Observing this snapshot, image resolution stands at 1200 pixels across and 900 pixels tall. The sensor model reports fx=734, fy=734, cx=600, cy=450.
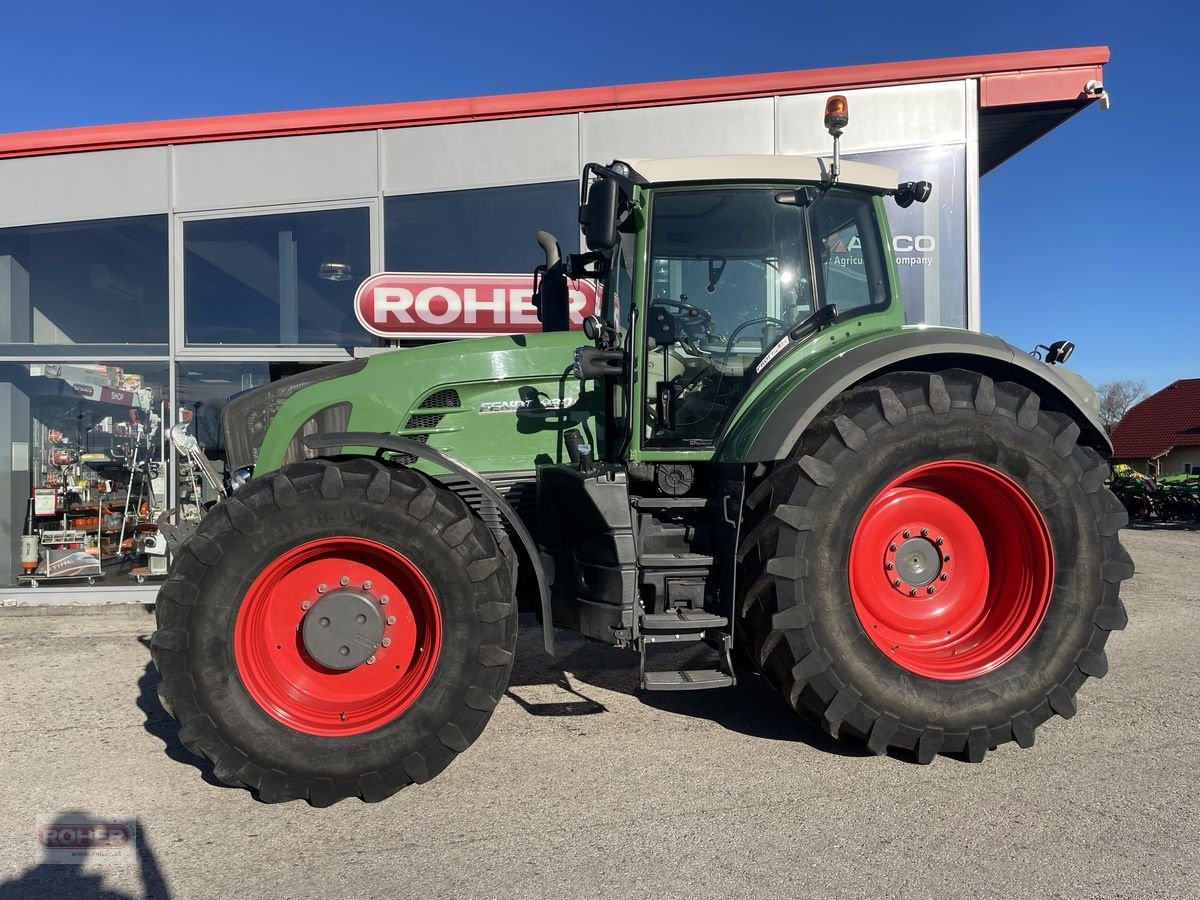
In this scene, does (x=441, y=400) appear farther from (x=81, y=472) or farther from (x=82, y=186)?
(x=82, y=186)

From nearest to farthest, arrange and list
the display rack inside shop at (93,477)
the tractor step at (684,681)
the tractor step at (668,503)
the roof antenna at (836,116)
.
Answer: the tractor step at (684,681), the roof antenna at (836,116), the tractor step at (668,503), the display rack inside shop at (93,477)

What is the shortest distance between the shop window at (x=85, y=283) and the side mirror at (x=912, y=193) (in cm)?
670

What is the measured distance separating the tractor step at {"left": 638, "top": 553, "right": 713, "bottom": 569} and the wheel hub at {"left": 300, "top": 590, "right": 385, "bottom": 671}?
106cm

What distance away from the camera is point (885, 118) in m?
6.86

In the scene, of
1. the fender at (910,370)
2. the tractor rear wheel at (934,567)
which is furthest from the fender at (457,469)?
the fender at (910,370)

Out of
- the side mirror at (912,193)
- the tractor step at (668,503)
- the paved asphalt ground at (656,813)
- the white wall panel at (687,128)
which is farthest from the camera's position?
the white wall panel at (687,128)

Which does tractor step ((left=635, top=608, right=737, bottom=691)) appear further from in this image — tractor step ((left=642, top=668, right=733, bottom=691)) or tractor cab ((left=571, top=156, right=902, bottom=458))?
tractor cab ((left=571, top=156, right=902, bottom=458))

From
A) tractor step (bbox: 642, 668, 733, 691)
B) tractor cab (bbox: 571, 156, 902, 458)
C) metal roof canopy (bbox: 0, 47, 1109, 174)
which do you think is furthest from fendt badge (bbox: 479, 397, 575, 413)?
metal roof canopy (bbox: 0, 47, 1109, 174)

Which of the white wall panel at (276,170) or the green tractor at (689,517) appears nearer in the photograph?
the green tractor at (689,517)

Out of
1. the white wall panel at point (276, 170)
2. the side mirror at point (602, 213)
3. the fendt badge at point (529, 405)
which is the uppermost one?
the white wall panel at point (276, 170)

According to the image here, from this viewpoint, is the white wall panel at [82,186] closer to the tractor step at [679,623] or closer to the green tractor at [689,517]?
the green tractor at [689,517]

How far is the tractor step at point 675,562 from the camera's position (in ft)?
9.61

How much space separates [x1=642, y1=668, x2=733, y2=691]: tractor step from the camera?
2.71 meters

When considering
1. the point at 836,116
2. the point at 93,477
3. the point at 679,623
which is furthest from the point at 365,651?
the point at 93,477
